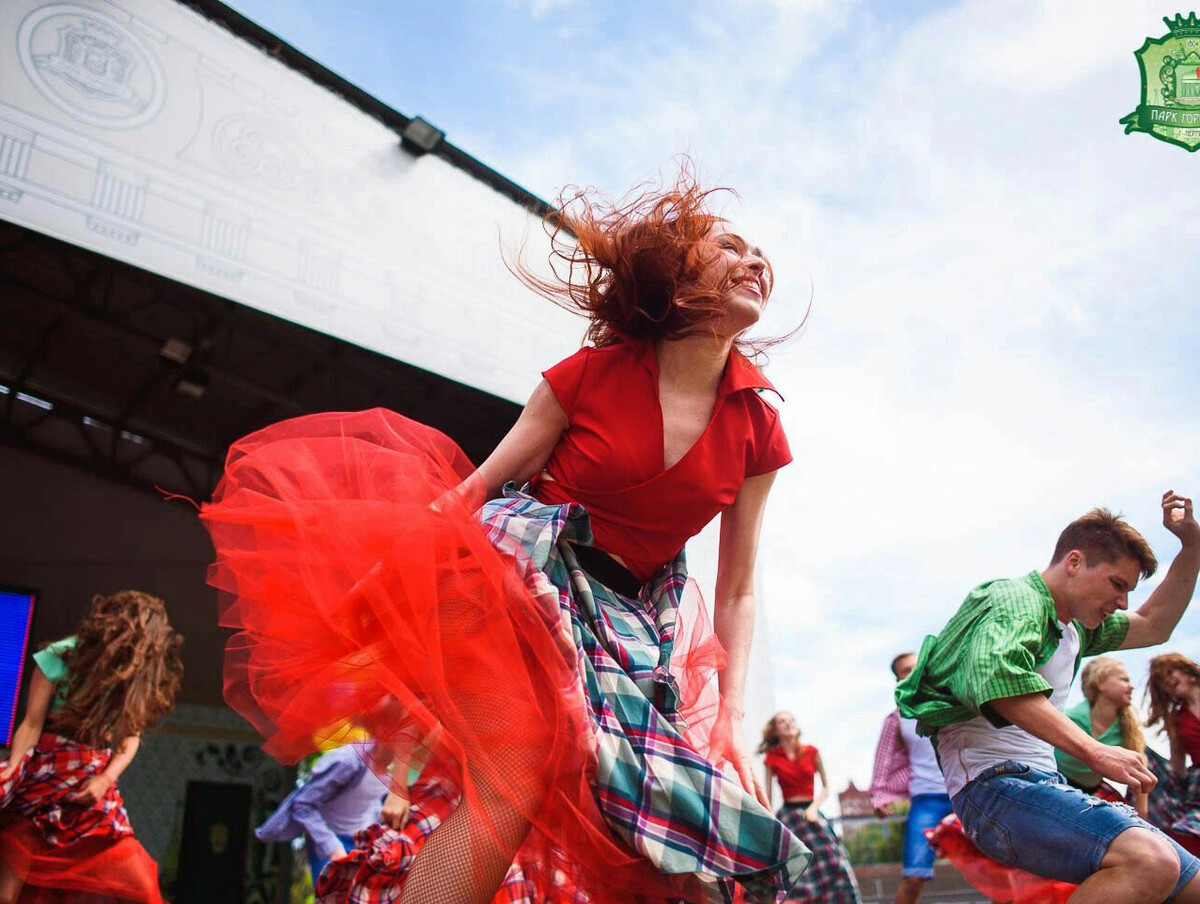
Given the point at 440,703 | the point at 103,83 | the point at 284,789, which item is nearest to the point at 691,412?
the point at 440,703

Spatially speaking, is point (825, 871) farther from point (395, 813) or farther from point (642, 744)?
point (642, 744)

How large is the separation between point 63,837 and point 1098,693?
392cm

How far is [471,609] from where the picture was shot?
4.56 feet

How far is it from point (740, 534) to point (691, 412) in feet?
0.86

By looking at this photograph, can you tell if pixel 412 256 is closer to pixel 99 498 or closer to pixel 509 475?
pixel 509 475

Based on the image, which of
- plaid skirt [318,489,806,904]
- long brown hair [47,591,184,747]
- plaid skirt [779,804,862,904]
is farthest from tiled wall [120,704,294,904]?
plaid skirt [318,489,806,904]

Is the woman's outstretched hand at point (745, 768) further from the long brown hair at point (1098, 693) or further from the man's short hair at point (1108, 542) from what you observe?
the long brown hair at point (1098, 693)

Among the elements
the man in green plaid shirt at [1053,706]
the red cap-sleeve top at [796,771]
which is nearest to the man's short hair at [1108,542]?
the man in green plaid shirt at [1053,706]

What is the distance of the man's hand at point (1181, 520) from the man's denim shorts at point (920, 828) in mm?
2320

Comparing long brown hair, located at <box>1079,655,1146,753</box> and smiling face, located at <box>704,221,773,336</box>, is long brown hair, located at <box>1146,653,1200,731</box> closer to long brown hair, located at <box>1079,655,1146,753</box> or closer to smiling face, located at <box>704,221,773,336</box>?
long brown hair, located at <box>1079,655,1146,753</box>

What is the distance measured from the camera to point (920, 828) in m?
4.47

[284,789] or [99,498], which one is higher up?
[99,498]

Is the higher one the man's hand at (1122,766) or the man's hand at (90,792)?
the man's hand at (1122,766)

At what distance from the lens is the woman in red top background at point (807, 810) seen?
4.86 metres
